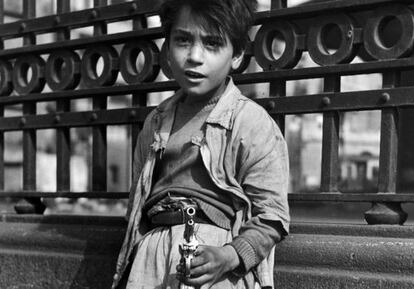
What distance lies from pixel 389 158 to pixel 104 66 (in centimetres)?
169

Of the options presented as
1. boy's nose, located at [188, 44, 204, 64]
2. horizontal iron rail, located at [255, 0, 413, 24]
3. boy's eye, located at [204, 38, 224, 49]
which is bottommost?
boy's nose, located at [188, 44, 204, 64]

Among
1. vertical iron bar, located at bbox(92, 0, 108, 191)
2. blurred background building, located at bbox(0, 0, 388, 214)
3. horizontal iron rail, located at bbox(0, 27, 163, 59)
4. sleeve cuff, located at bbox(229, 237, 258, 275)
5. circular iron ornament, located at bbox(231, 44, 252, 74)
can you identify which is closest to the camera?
sleeve cuff, located at bbox(229, 237, 258, 275)

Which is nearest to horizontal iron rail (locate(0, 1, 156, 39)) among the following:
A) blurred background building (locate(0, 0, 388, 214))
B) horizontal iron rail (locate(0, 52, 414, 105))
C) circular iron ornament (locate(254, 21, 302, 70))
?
horizontal iron rail (locate(0, 52, 414, 105))

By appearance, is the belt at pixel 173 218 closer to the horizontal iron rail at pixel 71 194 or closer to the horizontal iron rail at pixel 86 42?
the horizontal iron rail at pixel 71 194

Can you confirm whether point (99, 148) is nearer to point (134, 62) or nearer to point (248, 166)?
point (134, 62)

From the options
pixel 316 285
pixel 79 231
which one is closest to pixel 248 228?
pixel 316 285

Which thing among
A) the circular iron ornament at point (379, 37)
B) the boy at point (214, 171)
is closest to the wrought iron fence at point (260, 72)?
the circular iron ornament at point (379, 37)

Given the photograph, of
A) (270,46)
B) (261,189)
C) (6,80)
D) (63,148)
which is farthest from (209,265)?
(6,80)

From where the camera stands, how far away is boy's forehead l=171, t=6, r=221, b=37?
8.45 ft

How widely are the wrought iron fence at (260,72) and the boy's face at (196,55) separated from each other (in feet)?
1.99

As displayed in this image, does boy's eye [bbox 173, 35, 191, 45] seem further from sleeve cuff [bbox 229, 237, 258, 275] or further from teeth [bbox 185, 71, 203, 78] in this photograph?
sleeve cuff [bbox 229, 237, 258, 275]

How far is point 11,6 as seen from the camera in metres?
20.0

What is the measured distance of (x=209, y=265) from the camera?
235 cm

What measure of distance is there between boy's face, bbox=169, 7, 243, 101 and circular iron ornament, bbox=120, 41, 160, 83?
100 centimetres
